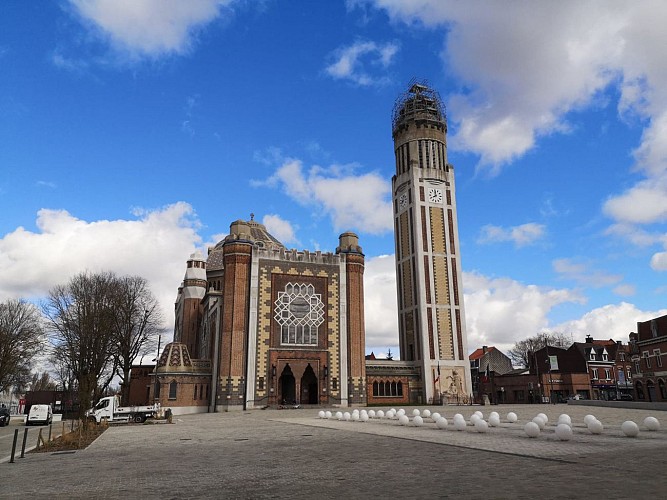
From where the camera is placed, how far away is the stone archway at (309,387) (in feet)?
173

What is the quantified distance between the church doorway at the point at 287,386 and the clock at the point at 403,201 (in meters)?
27.4

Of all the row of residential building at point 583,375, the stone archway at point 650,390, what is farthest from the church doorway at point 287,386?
the stone archway at point 650,390

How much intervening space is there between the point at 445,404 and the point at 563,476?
49.6 metres

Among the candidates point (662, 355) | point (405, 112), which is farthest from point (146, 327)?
point (662, 355)

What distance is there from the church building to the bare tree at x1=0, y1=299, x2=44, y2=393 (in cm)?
1449

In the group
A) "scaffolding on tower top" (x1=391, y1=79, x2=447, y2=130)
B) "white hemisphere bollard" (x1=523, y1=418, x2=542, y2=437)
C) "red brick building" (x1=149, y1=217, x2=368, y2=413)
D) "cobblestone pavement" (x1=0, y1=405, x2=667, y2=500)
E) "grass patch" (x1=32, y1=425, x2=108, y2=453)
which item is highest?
"scaffolding on tower top" (x1=391, y1=79, x2=447, y2=130)

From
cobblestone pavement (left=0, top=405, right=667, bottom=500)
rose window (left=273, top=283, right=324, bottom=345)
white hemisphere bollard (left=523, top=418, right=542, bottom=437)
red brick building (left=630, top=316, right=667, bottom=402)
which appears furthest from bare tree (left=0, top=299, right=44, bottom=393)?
red brick building (left=630, top=316, right=667, bottom=402)

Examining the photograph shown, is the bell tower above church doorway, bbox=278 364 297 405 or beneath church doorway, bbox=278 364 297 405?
above

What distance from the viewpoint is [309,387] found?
2096 inches

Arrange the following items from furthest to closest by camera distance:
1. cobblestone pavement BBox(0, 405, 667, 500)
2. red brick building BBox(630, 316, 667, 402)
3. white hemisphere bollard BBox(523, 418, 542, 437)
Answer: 1. red brick building BBox(630, 316, 667, 402)
2. white hemisphere bollard BBox(523, 418, 542, 437)
3. cobblestone pavement BBox(0, 405, 667, 500)

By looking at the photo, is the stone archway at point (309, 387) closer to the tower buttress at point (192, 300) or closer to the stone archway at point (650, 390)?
the tower buttress at point (192, 300)

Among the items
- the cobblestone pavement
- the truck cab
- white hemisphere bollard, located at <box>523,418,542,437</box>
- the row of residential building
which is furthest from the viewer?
the row of residential building

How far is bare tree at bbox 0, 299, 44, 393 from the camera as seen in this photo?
50.9 m

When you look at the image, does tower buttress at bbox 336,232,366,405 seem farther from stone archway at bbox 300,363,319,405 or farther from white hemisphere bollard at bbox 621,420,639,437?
white hemisphere bollard at bbox 621,420,639,437
